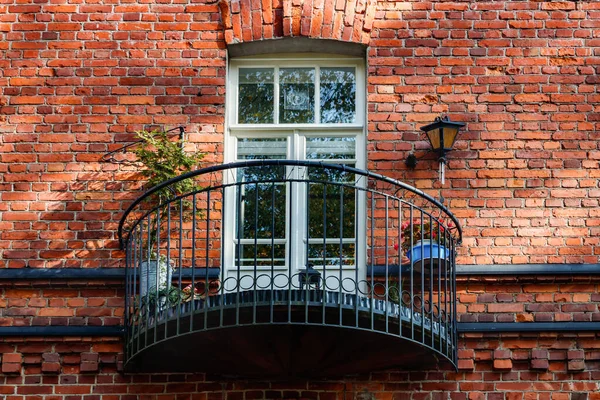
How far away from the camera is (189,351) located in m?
6.96

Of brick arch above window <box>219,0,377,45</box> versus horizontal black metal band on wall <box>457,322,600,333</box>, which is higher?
brick arch above window <box>219,0,377,45</box>

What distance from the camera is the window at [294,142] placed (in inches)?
307

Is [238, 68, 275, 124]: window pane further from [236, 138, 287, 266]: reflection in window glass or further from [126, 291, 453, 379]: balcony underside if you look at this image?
[126, 291, 453, 379]: balcony underside

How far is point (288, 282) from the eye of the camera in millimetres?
6473

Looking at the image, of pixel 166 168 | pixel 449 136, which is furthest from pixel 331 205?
pixel 166 168

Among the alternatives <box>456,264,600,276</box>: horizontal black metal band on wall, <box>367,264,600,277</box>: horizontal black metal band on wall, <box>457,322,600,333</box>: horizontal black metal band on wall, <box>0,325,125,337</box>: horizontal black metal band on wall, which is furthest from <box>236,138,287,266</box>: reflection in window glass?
<box>457,322,600,333</box>: horizontal black metal band on wall

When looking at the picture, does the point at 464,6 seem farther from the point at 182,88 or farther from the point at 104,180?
the point at 104,180

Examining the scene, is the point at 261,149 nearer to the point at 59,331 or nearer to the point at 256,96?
the point at 256,96

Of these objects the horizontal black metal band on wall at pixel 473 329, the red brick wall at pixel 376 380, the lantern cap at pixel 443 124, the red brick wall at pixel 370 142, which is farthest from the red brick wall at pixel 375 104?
the red brick wall at pixel 376 380

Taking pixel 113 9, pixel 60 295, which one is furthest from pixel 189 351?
pixel 113 9

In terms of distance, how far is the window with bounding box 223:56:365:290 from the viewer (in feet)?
25.6

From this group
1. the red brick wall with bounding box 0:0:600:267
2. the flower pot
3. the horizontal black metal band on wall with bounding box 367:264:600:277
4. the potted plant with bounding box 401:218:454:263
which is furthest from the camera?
the red brick wall with bounding box 0:0:600:267

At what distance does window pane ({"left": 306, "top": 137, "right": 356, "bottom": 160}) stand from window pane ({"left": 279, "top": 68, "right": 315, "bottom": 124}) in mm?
207

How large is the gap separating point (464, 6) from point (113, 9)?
3.01 m
